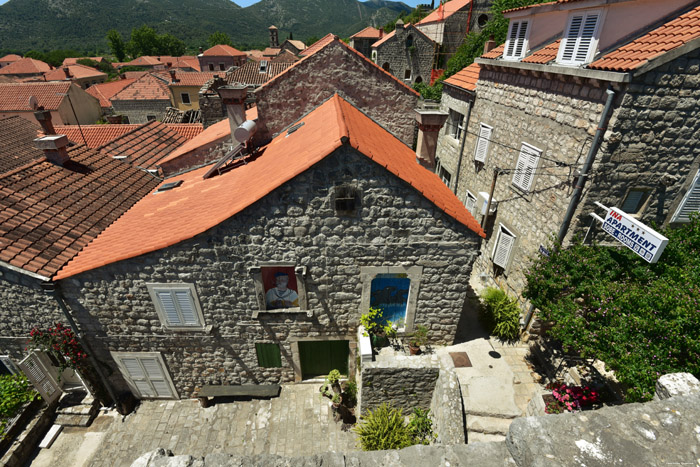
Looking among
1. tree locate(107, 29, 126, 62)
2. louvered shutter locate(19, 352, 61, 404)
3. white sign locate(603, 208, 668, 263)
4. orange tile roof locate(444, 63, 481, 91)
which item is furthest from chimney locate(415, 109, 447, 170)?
tree locate(107, 29, 126, 62)

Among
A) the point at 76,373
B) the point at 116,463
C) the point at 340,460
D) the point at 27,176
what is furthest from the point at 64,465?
the point at 340,460

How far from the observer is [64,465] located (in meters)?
8.67

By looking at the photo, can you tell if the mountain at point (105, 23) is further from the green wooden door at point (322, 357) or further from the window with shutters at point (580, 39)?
the green wooden door at point (322, 357)

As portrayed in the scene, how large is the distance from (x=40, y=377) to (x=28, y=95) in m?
39.3

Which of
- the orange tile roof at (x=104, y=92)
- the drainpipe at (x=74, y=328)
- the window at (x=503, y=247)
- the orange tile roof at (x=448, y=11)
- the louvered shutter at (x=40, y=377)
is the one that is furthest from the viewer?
the orange tile roof at (x=104, y=92)

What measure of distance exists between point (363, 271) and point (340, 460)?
16.1 ft

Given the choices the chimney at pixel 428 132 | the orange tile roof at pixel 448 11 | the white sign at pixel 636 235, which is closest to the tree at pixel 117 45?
the orange tile roof at pixel 448 11

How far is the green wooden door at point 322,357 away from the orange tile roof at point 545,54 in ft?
31.8

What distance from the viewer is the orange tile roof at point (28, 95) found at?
32719 mm

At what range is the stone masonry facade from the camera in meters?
6.91

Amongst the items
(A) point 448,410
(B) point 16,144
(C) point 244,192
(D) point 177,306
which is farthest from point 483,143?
(B) point 16,144

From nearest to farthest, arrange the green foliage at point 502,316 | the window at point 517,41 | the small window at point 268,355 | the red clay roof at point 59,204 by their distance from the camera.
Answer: the red clay roof at point 59,204
the small window at point 268,355
the green foliage at point 502,316
the window at point 517,41

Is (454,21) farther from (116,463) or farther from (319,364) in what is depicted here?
(116,463)

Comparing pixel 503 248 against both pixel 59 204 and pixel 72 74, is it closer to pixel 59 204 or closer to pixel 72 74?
pixel 59 204
